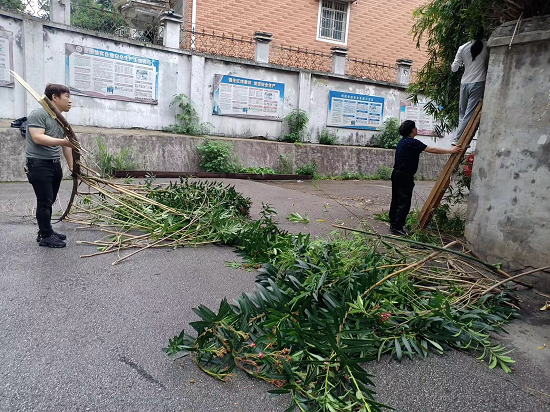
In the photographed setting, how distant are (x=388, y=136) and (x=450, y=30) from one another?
8.64 metres

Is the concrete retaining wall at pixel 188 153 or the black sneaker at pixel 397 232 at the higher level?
the concrete retaining wall at pixel 188 153

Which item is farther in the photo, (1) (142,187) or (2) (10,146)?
(2) (10,146)

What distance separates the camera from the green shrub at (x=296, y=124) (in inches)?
499

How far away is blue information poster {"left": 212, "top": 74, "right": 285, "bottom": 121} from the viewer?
11.8 metres

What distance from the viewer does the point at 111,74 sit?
10.2 m

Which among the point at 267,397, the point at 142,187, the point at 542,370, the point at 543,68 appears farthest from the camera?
the point at 142,187

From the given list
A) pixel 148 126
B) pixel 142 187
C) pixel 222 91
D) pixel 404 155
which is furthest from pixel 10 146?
pixel 404 155

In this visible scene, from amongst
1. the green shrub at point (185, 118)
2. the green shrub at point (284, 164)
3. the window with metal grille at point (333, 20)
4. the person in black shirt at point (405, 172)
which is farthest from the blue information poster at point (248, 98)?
the person in black shirt at point (405, 172)

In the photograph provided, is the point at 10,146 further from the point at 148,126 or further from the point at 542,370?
the point at 542,370

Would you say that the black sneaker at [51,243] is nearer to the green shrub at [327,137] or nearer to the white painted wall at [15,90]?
the white painted wall at [15,90]

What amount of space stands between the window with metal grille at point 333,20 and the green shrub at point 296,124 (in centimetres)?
505

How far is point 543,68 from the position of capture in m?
3.88

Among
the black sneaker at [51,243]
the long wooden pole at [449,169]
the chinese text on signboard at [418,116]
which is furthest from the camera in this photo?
the chinese text on signboard at [418,116]

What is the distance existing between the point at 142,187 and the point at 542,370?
4.49 metres
